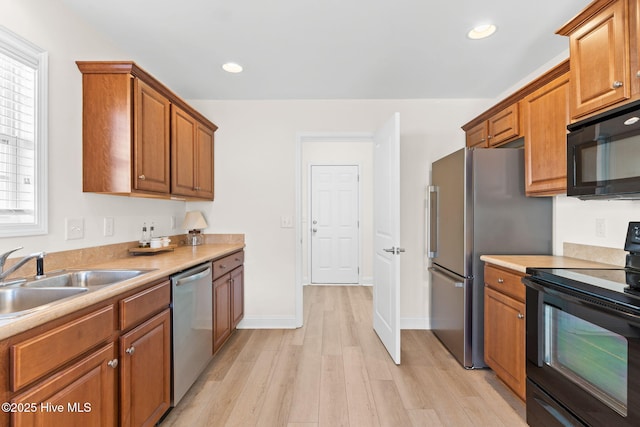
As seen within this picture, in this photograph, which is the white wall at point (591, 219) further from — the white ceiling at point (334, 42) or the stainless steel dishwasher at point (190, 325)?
the stainless steel dishwasher at point (190, 325)

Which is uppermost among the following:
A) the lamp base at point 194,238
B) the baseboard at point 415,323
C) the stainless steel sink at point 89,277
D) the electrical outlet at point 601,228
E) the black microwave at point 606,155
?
the black microwave at point 606,155

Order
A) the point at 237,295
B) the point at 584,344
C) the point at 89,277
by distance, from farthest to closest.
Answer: the point at 237,295
the point at 89,277
the point at 584,344

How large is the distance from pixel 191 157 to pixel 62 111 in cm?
101

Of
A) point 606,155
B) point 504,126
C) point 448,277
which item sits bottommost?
point 448,277

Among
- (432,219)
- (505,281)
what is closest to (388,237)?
(432,219)

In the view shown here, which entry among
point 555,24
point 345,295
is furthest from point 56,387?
point 345,295

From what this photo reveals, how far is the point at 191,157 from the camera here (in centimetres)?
273

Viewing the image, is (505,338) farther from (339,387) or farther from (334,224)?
(334,224)

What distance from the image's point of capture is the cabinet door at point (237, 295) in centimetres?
287

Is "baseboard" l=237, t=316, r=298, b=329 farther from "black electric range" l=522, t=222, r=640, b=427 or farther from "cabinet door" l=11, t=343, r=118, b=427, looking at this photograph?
"black electric range" l=522, t=222, r=640, b=427

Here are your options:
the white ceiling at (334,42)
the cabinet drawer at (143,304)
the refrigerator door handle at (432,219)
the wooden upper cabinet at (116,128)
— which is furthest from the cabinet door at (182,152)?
the refrigerator door handle at (432,219)

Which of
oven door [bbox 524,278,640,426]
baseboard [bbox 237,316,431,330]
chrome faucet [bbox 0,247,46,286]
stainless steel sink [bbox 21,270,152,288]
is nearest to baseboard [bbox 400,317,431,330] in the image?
baseboard [bbox 237,316,431,330]

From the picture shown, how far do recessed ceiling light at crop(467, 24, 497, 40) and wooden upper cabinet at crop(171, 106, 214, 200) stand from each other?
224cm

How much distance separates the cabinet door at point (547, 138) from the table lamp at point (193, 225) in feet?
9.38
